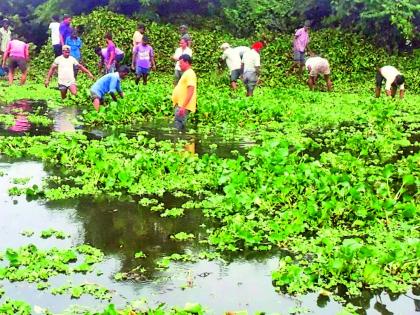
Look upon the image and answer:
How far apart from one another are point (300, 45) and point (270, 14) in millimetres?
4128

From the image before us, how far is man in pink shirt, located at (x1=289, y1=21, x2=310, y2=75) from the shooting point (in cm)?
2133

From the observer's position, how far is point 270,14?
25125 millimetres

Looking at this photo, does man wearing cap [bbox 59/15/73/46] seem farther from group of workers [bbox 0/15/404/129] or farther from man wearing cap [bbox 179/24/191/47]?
man wearing cap [bbox 179/24/191/47]

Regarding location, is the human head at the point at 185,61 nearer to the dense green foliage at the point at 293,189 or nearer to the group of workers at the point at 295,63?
the dense green foliage at the point at 293,189

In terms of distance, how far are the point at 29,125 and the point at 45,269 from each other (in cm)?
795

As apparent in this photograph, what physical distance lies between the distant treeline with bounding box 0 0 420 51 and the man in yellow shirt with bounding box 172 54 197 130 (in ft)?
39.0

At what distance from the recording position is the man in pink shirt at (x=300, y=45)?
2133cm

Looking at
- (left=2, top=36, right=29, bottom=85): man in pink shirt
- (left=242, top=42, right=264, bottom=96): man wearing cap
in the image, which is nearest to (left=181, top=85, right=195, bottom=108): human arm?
(left=242, top=42, right=264, bottom=96): man wearing cap

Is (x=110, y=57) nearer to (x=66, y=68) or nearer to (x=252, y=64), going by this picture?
(x=66, y=68)

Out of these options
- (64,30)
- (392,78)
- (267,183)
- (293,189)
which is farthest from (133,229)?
(64,30)

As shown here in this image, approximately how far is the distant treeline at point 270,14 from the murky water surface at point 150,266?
1701 cm

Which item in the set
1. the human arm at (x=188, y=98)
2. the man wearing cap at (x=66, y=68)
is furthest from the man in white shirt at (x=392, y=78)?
the man wearing cap at (x=66, y=68)

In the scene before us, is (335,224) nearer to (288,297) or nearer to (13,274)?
(288,297)

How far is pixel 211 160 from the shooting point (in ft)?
30.1
